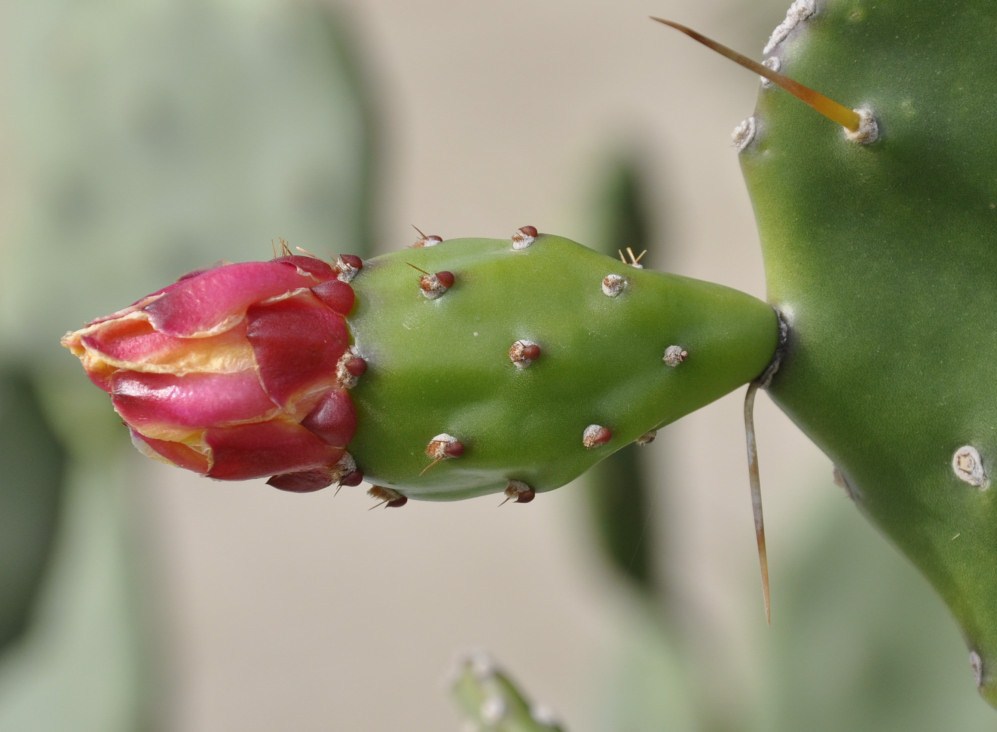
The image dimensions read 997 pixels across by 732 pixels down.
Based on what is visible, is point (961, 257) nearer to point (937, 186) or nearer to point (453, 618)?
point (937, 186)

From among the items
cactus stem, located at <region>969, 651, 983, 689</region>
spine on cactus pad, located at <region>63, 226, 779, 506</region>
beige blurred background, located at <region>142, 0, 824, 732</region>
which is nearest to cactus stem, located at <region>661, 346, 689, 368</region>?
spine on cactus pad, located at <region>63, 226, 779, 506</region>

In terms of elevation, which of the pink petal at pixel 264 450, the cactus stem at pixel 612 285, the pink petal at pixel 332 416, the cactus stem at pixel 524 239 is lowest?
the pink petal at pixel 264 450

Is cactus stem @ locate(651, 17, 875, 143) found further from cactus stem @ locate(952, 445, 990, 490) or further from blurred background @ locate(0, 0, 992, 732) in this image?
blurred background @ locate(0, 0, 992, 732)

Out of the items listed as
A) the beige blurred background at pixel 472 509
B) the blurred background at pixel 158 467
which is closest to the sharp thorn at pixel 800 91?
the blurred background at pixel 158 467

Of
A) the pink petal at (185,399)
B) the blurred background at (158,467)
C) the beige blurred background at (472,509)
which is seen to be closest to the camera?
the pink petal at (185,399)

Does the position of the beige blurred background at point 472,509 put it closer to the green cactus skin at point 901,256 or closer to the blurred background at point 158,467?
the blurred background at point 158,467

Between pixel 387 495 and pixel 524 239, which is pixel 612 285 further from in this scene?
pixel 387 495
